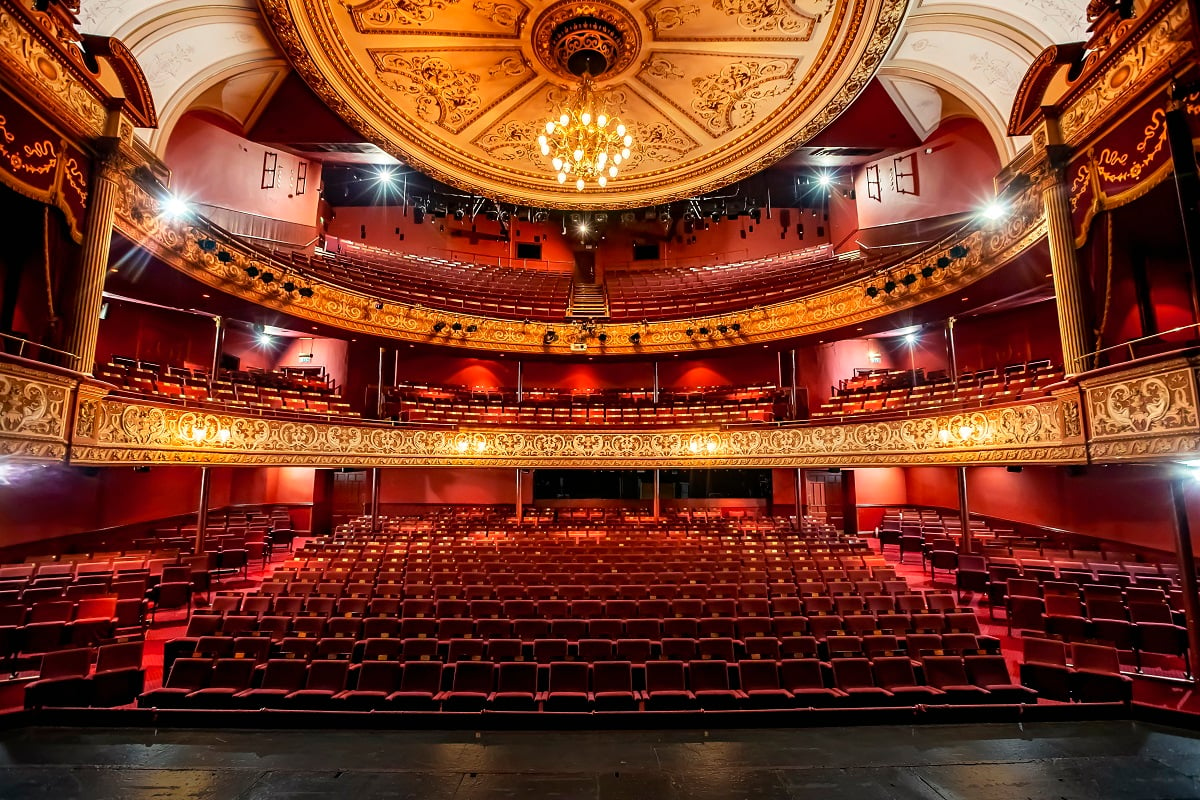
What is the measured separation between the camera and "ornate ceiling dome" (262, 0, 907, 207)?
8.30m

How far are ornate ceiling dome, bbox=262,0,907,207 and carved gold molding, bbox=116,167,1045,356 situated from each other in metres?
3.16

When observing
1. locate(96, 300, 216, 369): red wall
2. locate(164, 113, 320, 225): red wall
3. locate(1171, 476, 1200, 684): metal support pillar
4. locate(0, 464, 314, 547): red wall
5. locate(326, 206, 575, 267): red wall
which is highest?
locate(326, 206, 575, 267): red wall

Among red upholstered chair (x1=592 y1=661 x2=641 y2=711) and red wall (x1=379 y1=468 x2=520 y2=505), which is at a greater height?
red wall (x1=379 y1=468 x2=520 y2=505)

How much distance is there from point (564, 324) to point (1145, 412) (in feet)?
34.6

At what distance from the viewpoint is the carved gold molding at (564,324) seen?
7.33 metres

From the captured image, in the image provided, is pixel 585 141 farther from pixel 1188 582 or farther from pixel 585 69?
pixel 1188 582

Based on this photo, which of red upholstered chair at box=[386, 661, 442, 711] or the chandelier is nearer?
red upholstered chair at box=[386, 661, 442, 711]

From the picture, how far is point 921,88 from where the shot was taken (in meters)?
9.48

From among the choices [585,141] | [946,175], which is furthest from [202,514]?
[946,175]

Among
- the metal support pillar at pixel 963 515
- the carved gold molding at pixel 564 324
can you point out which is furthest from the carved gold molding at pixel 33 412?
the metal support pillar at pixel 963 515

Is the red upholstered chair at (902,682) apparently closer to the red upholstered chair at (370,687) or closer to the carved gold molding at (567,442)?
the carved gold molding at (567,442)

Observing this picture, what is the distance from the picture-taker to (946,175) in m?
10.9

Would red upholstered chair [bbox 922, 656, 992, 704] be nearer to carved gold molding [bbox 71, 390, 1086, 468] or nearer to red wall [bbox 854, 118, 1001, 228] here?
carved gold molding [bbox 71, 390, 1086, 468]

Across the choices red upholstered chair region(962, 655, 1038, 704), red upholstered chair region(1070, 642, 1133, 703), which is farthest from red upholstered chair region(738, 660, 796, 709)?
red upholstered chair region(1070, 642, 1133, 703)
